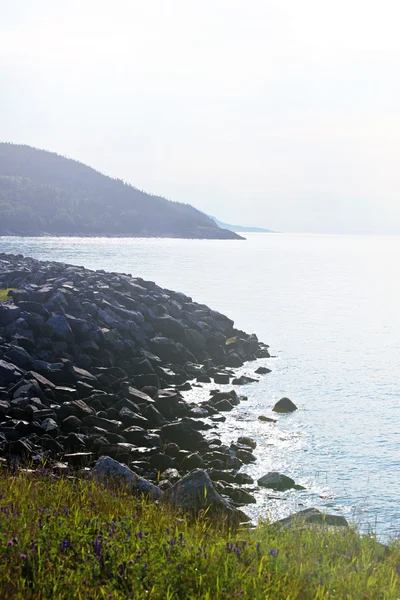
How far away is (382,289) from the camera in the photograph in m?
80.6

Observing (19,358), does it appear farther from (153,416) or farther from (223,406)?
(223,406)

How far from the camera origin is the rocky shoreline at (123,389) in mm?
12414

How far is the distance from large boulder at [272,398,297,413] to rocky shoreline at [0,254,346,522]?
1.3 inches

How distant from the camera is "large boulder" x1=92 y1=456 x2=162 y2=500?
972 cm

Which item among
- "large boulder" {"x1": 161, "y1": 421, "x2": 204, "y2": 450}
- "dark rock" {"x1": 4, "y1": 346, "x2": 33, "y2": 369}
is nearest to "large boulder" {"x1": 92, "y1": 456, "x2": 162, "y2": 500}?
"large boulder" {"x1": 161, "y1": 421, "x2": 204, "y2": 450}

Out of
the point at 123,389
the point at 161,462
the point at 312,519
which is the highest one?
the point at 312,519

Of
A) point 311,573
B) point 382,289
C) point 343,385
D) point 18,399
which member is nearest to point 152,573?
point 311,573

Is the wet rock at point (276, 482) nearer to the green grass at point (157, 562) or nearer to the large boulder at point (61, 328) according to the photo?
the green grass at point (157, 562)

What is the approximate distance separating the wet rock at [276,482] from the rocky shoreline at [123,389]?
2 centimetres

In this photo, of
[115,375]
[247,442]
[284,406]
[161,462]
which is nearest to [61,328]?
[115,375]

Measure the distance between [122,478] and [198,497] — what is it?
123 centimetres

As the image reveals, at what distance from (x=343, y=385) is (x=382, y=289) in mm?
58172

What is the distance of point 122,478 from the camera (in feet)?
32.4

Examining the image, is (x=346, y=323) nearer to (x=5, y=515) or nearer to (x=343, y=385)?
(x=343, y=385)
